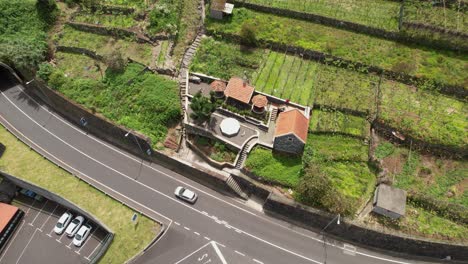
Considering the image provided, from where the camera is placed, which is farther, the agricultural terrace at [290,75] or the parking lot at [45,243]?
the agricultural terrace at [290,75]

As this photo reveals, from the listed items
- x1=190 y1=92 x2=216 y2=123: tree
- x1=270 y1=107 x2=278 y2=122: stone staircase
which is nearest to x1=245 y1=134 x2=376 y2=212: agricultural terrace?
x1=270 y1=107 x2=278 y2=122: stone staircase

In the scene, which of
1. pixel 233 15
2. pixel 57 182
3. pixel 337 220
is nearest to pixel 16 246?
pixel 57 182

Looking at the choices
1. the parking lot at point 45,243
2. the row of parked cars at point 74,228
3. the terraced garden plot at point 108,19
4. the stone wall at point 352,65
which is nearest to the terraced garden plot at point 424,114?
the stone wall at point 352,65

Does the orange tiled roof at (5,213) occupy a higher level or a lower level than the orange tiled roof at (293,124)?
lower

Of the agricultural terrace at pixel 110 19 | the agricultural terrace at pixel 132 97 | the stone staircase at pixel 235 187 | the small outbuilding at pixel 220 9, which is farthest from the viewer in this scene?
the agricultural terrace at pixel 110 19

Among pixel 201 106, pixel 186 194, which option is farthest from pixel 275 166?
pixel 201 106

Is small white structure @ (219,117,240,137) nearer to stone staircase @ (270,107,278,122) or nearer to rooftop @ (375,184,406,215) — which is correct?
stone staircase @ (270,107,278,122)

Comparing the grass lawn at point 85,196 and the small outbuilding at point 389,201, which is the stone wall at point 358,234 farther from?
the grass lawn at point 85,196
